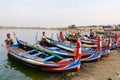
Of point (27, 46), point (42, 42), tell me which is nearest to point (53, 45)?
point (42, 42)

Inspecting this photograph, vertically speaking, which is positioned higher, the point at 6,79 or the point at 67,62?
the point at 67,62

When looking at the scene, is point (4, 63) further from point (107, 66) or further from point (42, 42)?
point (107, 66)

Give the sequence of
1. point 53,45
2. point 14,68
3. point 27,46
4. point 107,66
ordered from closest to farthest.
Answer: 1. point 107,66
2. point 14,68
3. point 27,46
4. point 53,45

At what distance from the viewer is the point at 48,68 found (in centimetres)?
1262

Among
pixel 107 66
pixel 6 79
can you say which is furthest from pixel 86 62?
pixel 6 79

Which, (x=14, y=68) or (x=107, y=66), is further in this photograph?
(x=14, y=68)

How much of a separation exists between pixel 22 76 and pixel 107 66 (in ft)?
22.2

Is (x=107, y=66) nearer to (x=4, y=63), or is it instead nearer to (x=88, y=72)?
(x=88, y=72)

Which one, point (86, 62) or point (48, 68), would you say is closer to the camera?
point (48, 68)

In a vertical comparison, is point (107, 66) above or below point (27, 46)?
below

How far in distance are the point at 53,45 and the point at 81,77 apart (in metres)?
9.27

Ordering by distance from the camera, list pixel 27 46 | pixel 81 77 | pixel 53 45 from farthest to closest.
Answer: pixel 53 45 → pixel 27 46 → pixel 81 77

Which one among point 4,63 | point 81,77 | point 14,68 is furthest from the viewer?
point 4,63

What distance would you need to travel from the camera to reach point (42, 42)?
68.3ft
